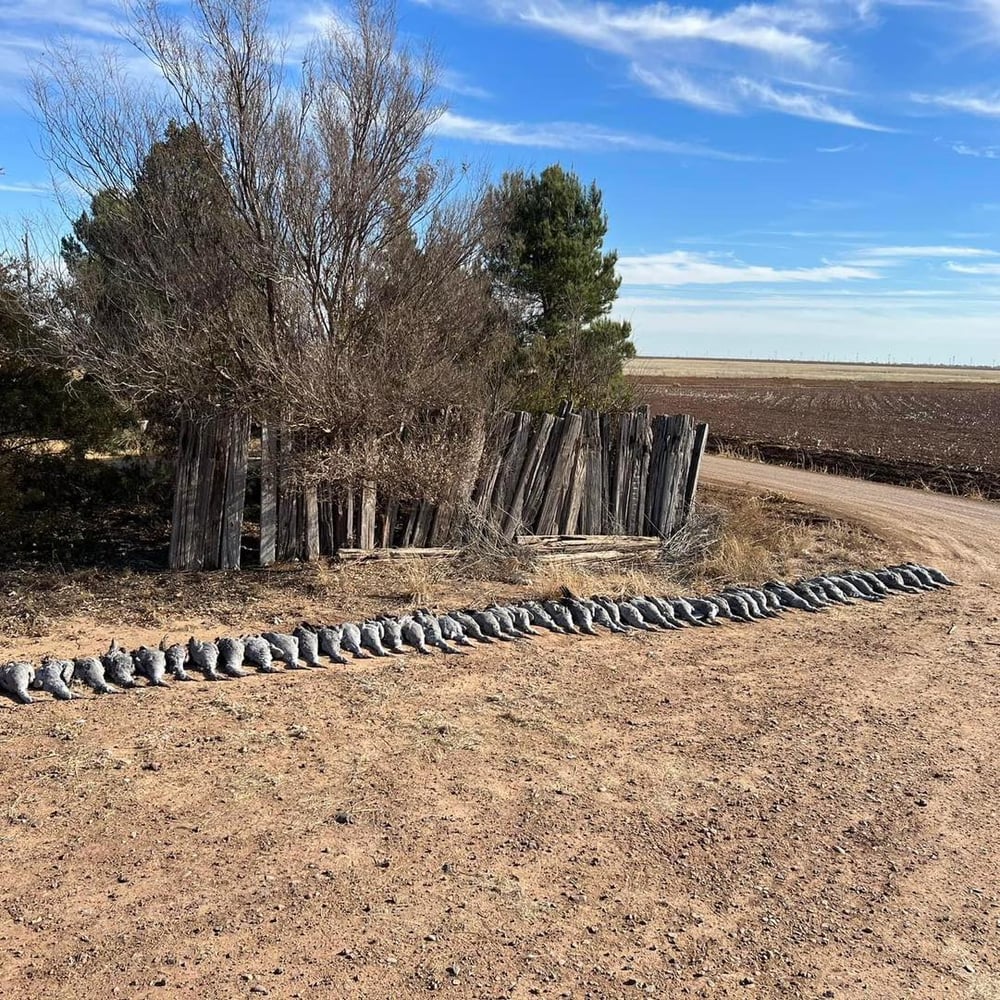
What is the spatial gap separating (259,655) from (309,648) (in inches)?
13.2

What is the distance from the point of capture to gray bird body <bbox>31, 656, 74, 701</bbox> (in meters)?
4.92

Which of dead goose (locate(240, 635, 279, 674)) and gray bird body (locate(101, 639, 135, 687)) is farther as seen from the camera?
dead goose (locate(240, 635, 279, 674))

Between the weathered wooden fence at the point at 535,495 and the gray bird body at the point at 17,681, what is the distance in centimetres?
313

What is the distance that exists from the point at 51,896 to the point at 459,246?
8.19 meters

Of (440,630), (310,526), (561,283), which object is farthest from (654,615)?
(561,283)

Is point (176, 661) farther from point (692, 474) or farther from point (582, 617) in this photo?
point (692, 474)

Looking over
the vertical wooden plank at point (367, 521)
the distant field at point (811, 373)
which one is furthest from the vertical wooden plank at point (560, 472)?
the distant field at point (811, 373)

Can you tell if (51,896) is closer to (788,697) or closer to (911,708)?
(788,697)

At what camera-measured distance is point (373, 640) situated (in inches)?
239

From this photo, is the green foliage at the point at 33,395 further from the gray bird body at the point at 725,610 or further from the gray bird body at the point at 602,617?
the gray bird body at the point at 725,610

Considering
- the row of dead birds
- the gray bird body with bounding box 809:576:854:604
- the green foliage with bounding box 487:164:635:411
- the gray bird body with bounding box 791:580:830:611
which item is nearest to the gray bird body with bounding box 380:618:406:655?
the row of dead birds

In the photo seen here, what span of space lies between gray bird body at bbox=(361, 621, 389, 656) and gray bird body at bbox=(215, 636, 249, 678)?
0.82 meters

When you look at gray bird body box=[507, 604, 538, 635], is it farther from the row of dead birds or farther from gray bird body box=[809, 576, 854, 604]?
gray bird body box=[809, 576, 854, 604]

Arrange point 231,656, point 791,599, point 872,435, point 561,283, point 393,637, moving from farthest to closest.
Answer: point 872,435 → point 561,283 → point 791,599 → point 393,637 → point 231,656
